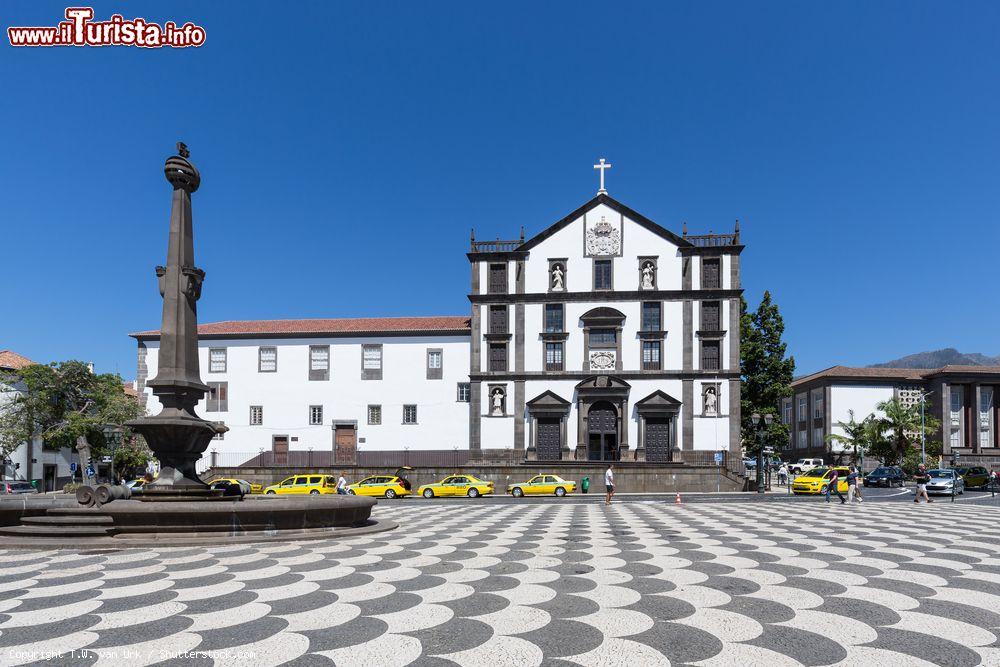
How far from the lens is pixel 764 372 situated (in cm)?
4831

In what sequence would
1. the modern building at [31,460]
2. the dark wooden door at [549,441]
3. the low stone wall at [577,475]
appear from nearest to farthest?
the low stone wall at [577,475] → the dark wooden door at [549,441] → the modern building at [31,460]

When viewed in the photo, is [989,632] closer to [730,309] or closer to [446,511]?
[446,511]

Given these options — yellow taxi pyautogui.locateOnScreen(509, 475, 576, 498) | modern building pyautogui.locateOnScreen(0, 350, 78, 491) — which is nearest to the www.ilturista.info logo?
yellow taxi pyautogui.locateOnScreen(509, 475, 576, 498)

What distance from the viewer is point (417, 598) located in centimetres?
743

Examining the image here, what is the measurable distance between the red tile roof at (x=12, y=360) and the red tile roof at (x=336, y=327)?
1205cm

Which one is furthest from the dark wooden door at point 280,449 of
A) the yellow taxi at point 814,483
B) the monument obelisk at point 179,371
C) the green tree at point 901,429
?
the green tree at point 901,429

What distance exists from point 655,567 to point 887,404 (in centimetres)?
5839

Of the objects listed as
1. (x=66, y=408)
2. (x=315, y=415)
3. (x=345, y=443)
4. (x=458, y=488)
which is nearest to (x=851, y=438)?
(x=458, y=488)

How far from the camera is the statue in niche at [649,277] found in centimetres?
4500

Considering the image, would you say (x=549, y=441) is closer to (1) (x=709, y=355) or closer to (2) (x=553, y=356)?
(2) (x=553, y=356)

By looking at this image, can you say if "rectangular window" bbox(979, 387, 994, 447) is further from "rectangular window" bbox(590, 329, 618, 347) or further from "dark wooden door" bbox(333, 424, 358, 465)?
"dark wooden door" bbox(333, 424, 358, 465)

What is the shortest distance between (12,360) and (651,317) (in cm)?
4871

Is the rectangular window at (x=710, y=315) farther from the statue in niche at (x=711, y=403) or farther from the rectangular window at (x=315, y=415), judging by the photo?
the rectangular window at (x=315, y=415)

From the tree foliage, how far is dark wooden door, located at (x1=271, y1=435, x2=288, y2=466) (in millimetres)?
8445
